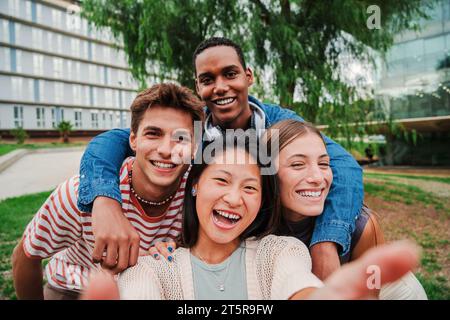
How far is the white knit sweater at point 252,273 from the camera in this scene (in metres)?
0.86

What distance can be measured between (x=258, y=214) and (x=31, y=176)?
9.26 metres

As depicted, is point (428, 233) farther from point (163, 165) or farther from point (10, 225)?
point (10, 225)

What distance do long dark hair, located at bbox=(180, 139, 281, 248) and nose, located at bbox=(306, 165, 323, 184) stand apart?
100 mm

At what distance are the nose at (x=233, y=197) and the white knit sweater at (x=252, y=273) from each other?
0.52 ft

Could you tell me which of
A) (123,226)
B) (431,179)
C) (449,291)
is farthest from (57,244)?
(431,179)

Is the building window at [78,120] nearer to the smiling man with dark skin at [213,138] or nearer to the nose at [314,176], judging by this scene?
the smiling man with dark skin at [213,138]

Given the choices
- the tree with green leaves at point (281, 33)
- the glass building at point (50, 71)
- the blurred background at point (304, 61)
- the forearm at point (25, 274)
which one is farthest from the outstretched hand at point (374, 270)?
the glass building at point (50, 71)

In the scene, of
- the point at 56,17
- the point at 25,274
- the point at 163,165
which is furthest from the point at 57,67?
the point at 163,165

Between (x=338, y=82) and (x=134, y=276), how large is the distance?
4.58m

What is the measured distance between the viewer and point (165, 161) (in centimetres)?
112

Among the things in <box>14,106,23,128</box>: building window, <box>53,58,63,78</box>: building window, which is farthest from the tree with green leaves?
<box>14,106,23,128</box>: building window

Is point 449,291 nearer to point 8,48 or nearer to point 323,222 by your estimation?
point 323,222

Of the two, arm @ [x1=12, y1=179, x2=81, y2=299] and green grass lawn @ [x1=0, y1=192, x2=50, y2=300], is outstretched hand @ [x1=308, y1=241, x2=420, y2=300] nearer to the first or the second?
arm @ [x1=12, y1=179, x2=81, y2=299]

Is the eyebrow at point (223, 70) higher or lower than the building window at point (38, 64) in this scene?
lower
